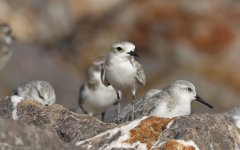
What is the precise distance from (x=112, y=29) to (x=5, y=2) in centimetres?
460

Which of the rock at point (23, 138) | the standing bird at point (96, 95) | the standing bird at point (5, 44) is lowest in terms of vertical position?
the standing bird at point (96, 95)

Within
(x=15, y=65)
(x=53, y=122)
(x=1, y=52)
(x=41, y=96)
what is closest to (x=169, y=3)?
(x=15, y=65)

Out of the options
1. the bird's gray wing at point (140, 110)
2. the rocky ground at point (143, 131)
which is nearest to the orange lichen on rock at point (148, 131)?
the rocky ground at point (143, 131)

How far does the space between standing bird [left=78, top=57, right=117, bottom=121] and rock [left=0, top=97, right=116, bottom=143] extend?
8401 mm

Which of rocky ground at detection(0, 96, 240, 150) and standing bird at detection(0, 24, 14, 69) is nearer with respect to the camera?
rocky ground at detection(0, 96, 240, 150)

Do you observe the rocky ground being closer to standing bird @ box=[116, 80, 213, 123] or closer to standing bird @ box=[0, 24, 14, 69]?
standing bird @ box=[116, 80, 213, 123]

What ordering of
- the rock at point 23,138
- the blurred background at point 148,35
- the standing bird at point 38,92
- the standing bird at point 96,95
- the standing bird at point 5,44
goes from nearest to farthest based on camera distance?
the rock at point 23,138 → the standing bird at point 38,92 → the standing bird at point 96,95 → the standing bird at point 5,44 → the blurred background at point 148,35

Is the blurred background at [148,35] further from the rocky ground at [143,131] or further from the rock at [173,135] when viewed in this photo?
the rock at [173,135]

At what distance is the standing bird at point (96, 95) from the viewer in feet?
77.0

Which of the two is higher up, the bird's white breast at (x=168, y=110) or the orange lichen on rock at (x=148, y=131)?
the orange lichen on rock at (x=148, y=131)

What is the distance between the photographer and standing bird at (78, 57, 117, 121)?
77.0ft

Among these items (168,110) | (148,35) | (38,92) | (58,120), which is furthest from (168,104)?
(148,35)

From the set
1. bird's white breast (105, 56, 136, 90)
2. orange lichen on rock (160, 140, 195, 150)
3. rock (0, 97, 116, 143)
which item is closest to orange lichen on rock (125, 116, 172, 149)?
orange lichen on rock (160, 140, 195, 150)

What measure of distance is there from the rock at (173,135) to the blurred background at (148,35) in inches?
837
